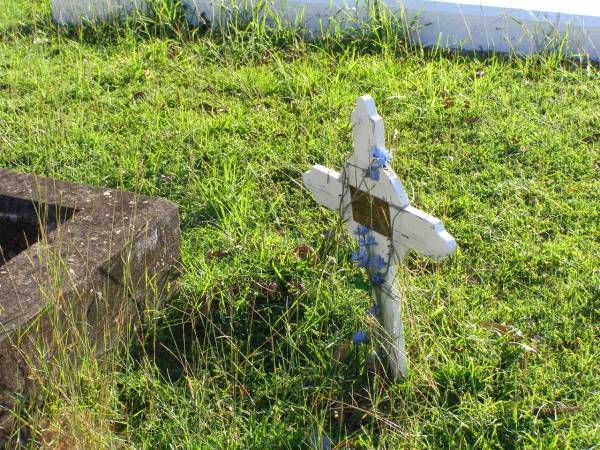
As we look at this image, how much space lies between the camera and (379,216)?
3.10 metres

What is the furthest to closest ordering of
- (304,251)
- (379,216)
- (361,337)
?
(304,251)
(361,337)
(379,216)

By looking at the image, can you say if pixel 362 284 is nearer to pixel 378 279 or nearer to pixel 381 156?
pixel 378 279

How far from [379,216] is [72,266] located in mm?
1122

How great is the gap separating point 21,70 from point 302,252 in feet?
9.21

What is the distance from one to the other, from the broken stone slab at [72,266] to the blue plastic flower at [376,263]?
89cm

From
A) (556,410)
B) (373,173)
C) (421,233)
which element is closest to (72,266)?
(373,173)

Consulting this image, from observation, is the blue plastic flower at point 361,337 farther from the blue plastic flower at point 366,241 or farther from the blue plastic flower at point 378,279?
the blue plastic flower at point 366,241

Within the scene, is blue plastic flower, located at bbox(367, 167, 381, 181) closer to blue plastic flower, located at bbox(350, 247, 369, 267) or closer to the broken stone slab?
blue plastic flower, located at bbox(350, 247, 369, 267)

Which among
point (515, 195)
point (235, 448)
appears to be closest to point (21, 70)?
point (515, 195)

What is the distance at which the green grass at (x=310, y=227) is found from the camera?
320cm

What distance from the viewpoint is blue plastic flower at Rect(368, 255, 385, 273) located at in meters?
3.17

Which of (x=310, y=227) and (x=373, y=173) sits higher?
(x=373, y=173)

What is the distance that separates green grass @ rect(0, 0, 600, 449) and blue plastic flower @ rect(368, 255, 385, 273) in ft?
0.82

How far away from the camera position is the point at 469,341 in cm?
350
